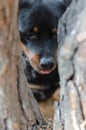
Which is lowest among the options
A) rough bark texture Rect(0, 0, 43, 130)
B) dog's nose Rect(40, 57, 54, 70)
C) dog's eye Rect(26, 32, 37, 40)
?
→ dog's eye Rect(26, 32, 37, 40)

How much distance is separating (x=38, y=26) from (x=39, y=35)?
68 mm

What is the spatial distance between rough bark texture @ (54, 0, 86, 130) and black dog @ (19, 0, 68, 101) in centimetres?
132

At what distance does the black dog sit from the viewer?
2.20 m

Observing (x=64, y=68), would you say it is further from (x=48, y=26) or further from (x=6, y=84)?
(x=48, y=26)

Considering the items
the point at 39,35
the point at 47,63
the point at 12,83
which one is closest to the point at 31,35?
the point at 39,35

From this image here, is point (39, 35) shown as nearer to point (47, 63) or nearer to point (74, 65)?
point (47, 63)

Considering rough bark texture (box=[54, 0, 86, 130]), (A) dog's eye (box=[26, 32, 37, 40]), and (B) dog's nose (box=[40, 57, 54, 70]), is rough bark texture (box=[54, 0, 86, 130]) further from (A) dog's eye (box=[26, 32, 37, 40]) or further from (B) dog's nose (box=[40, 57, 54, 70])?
(A) dog's eye (box=[26, 32, 37, 40])

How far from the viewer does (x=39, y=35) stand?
2268mm

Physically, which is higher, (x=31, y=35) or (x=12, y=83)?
(x=12, y=83)

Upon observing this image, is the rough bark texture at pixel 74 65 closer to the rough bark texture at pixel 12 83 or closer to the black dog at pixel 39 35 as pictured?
the rough bark texture at pixel 12 83

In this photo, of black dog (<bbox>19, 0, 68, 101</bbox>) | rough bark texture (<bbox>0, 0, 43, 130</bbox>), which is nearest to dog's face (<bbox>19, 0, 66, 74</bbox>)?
black dog (<bbox>19, 0, 68, 101</bbox>)

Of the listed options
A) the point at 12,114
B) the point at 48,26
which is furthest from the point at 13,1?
the point at 48,26

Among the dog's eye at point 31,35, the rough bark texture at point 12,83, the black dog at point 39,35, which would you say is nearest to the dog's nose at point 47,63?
the black dog at point 39,35

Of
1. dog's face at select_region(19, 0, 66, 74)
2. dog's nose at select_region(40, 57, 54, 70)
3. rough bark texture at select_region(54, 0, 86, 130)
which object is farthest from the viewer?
dog's face at select_region(19, 0, 66, 74)
